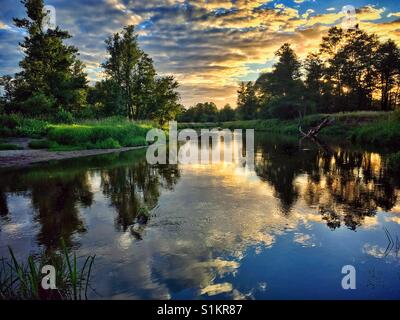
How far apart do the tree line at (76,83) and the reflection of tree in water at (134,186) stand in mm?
17736

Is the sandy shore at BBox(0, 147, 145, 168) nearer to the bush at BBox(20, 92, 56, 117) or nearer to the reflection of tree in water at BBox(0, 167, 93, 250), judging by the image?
the reflection of tree in water at BBox(0, 167, 93, 250)

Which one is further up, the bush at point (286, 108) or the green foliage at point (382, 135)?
the bush at point (286, 108)

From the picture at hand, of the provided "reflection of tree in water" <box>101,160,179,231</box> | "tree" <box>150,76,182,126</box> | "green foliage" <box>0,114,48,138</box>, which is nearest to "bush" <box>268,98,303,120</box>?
"tree" <box>150,76,182,126</box>

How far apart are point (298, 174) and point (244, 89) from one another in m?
113

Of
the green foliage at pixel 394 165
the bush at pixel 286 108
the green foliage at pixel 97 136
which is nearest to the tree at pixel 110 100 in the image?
the green foliage at pixel 97 136

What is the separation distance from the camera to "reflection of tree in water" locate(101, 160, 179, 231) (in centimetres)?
891

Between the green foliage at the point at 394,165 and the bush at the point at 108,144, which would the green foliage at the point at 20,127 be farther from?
the green foliage at the point at 394,165

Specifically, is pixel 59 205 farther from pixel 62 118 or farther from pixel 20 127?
pixel 62 118

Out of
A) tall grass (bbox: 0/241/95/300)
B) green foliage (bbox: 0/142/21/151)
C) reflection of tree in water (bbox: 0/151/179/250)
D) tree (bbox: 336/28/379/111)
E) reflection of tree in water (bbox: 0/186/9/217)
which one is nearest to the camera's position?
tall grass (bbox: 0/241/95/300)

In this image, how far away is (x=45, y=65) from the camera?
1487 inches

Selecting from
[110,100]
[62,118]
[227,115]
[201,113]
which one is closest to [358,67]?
[110,100]

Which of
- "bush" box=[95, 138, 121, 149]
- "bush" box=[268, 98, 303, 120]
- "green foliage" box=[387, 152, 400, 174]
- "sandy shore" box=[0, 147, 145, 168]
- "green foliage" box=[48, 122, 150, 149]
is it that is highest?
"bush" box=[268, 98, 303, 120]

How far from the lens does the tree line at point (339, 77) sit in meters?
57.3
